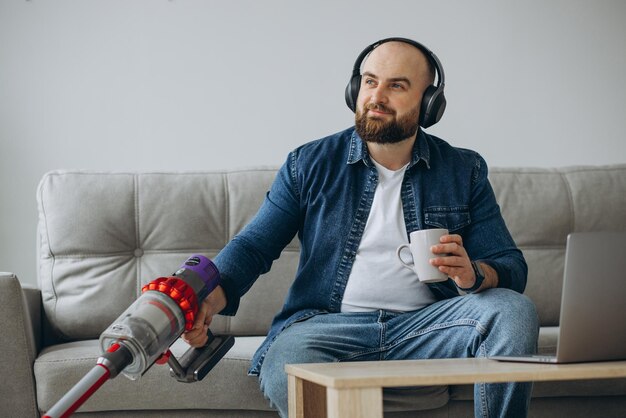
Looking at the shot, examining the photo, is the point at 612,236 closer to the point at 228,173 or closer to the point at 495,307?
the point at 495,307

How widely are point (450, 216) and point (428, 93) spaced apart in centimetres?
29

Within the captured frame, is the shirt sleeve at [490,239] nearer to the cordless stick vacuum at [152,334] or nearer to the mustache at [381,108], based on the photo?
the mustache at [381,108]

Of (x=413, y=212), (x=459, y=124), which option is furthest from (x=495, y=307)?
(x=459, y=124)

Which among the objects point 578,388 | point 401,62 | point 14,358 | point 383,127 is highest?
point 401,62

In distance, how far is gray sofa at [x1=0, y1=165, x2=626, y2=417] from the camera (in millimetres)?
1789

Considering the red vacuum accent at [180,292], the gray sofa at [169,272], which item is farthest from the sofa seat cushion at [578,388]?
the red vacuum accent at [180,292]

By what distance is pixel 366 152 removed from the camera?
6.04ft

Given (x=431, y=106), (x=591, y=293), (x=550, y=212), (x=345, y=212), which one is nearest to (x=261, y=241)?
(x=345, y=212)

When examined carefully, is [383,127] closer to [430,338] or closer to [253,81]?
[430,338]

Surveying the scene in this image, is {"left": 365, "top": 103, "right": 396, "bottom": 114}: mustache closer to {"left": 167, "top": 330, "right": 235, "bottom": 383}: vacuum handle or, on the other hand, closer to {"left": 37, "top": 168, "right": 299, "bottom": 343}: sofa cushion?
{"left": 37, "top": 168, "right": 299, "bottom": 343}: sofa cushion

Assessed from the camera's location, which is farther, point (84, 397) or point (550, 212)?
point (550, 212)

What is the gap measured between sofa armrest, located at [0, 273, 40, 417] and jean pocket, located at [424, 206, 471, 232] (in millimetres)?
964

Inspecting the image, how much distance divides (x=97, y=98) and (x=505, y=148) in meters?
1.43

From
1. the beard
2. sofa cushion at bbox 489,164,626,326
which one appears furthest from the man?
sofa cushion at bbox 489,164,626,326
